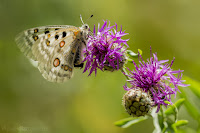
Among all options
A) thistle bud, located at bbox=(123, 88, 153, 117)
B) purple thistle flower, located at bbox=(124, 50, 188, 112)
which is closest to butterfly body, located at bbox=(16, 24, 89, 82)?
Result: purple thistle flower, located at bbox=(124, 50, 188, 112)

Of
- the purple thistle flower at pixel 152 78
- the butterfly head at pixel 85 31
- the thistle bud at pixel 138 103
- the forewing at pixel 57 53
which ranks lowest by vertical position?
the thistle bud at pixel 138 103

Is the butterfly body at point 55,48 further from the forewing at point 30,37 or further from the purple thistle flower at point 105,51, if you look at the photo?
the purple thistle flower at point 105,51

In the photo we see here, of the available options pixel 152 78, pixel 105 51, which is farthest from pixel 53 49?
pixel 152 78

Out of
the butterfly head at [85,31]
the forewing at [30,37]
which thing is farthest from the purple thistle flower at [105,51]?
the forewing at [30,37]

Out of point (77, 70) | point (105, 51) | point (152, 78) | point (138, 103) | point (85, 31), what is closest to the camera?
point (138, 103)

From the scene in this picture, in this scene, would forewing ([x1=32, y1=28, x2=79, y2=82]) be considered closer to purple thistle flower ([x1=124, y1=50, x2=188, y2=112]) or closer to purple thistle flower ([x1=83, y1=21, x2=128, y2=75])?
purple thistle flower ([x1=83, y1=21, x2=128, y2=75])

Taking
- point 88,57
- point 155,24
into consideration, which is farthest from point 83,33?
point 155,24

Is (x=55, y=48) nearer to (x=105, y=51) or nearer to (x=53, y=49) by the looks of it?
(x=53, y=49)

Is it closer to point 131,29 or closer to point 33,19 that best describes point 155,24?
point 131,29
